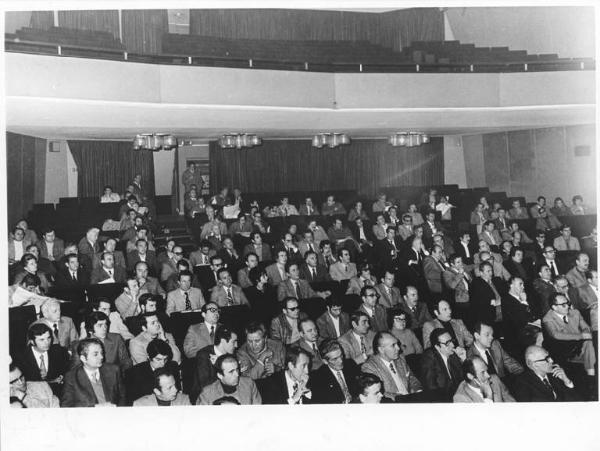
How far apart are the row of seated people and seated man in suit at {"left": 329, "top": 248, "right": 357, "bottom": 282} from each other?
6.22 feet

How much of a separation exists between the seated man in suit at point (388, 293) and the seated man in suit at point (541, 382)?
2181 millimetres

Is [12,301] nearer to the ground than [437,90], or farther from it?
nearer to the ground

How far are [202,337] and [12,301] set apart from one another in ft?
Answer: 5.70

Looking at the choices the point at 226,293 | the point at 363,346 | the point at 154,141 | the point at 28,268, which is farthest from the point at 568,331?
the point at 154,141

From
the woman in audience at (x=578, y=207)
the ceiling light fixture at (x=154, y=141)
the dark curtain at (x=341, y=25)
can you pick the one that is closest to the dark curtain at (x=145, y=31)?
the ceiling light fixture at (x=154, y=141)

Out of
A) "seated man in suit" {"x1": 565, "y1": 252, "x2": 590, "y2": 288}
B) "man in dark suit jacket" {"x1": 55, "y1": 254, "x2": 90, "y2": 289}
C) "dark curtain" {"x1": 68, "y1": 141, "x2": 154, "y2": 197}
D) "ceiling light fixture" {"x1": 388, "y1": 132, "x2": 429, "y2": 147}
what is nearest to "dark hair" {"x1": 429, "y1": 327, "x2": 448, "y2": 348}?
"seated man in suit" {"x1": 565, "y1": 252, "x2": 590, "y2": 288}

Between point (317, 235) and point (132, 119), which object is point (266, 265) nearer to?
point (317, 235)

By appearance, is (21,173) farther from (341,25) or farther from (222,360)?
(222,360)

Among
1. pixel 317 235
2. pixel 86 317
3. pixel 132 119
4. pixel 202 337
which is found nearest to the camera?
pixel 86 317

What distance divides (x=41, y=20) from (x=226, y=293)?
404 centimetres

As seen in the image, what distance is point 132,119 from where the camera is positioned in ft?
26.8

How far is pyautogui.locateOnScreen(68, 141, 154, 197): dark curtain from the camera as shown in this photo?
12.8 m

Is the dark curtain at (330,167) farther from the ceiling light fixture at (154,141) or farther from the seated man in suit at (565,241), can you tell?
the seated man in suit at (565,241)

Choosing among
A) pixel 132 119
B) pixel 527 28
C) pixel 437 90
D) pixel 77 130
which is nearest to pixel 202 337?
pixel 132 119
